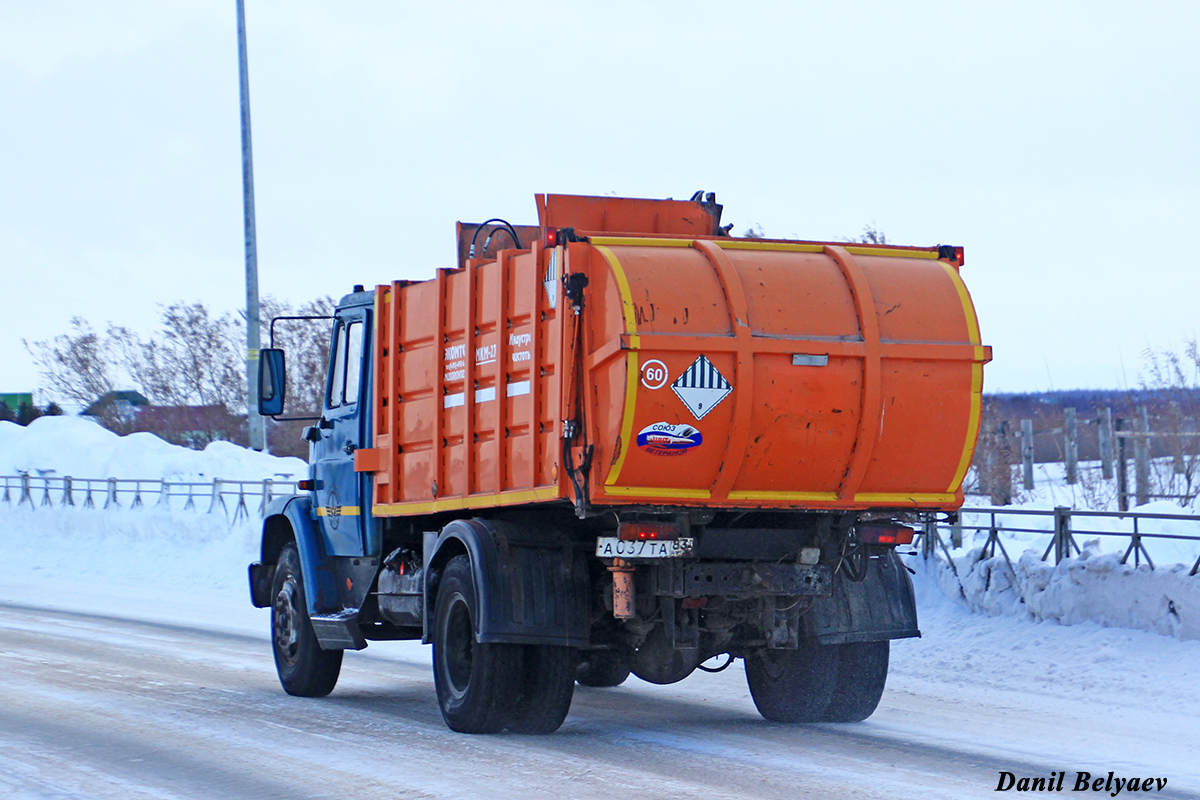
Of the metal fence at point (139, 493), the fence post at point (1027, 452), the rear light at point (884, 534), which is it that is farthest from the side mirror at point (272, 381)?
the fence post at point (1027, 452)

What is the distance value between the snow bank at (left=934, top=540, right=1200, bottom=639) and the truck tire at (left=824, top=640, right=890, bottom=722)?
386 centimetres

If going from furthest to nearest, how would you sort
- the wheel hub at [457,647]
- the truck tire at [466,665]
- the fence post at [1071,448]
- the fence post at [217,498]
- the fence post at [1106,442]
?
1. the fence post at [217,498]
2. the fence post at [1071,448]
3. the fence post at [1106,442]
4. the wheel hub at [457,647]
5. the truck tire at [466,665]

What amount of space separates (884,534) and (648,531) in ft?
5.01

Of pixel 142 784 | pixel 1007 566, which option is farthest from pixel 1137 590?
pixel 142 784

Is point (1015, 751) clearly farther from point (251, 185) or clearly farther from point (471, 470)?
point (251, 185)

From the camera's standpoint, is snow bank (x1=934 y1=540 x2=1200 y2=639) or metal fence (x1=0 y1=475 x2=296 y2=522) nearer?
snow bank (x1=934 y1=540 x2=1200 y2=639)

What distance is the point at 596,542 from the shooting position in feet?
30.5

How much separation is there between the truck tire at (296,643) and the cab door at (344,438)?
0.46 metres

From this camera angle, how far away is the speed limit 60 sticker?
26.6 ft

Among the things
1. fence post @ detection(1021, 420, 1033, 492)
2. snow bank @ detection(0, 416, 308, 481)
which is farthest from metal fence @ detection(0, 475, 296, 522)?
fence post @ detection(1021, 420, 1033, 492)

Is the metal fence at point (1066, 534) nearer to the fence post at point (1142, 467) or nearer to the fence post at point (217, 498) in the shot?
the fence post at point (1142, 467)

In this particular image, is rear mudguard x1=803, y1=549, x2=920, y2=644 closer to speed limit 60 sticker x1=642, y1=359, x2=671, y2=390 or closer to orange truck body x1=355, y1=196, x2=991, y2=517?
orange truck body x1=355, y1=196, x2=991, y2=517

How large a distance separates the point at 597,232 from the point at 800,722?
11.6 ft

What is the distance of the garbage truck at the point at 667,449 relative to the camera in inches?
326
